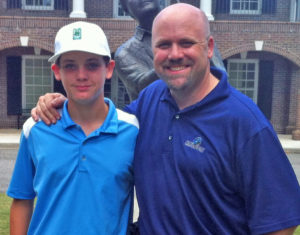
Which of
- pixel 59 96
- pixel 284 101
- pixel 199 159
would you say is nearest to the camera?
pixel 199 159

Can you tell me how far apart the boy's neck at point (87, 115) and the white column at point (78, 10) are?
1505 cm

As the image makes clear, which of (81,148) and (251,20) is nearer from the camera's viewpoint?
(81,148)

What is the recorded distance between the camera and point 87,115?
213 cm

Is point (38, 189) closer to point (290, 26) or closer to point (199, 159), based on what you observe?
point (199, 159)

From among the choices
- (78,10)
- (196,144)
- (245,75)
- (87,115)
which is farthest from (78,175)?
(245,75)

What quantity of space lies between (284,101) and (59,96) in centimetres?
1570

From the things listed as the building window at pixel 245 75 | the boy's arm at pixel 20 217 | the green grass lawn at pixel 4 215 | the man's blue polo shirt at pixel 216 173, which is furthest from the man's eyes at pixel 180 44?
the building window at pixel 245 75

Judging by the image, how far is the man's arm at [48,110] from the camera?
2.12 m

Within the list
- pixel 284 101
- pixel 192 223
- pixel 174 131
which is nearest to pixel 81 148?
pixel 174 131

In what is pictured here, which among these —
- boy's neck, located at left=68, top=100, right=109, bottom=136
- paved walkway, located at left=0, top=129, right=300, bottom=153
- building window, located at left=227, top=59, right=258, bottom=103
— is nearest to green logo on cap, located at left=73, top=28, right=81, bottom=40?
boy's neck, located at left=68, top=100, right=109, bottom=136

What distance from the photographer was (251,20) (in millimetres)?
17375

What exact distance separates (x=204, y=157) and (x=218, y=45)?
14.5 metres

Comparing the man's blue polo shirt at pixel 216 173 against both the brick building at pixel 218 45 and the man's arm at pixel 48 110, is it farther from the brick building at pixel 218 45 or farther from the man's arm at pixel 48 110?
the brick building at pixel 218 45

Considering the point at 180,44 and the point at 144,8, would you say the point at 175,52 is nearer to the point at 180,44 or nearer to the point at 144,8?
the point at 180,44
